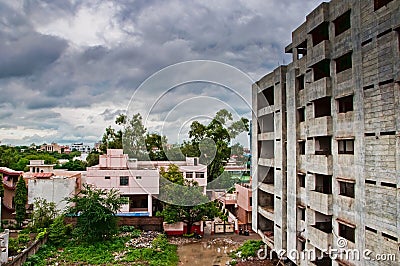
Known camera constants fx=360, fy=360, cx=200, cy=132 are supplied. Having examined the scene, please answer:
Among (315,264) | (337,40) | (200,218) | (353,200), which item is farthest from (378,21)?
(200,218)

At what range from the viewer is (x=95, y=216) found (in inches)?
615

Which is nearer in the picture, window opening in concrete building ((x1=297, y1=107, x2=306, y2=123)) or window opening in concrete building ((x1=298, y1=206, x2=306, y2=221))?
window opening in concrete building ((x1=298, y1=206, x2=306, y2=221))

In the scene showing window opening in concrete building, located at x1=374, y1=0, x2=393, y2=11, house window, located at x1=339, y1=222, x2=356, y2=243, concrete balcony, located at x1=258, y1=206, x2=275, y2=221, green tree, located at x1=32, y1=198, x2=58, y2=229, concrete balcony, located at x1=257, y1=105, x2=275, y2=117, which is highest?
window opening in concrete building, located at x1=374, y1=0, x2=393, y2=11

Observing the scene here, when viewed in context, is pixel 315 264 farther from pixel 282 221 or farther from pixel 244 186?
pixel 244 186

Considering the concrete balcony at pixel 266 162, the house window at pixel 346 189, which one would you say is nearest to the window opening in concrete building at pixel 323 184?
the house window at pixel 346 189

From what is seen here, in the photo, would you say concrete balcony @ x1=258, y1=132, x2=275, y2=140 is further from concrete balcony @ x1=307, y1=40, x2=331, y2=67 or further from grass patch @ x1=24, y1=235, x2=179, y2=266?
grass patch @ x1=24, y1=235, x2=179, y2=266

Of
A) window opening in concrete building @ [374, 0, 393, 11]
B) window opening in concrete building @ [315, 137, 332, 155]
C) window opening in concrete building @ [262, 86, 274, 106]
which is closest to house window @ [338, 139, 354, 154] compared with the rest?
window opening in concrete building @ [315, 137, 332, 155]

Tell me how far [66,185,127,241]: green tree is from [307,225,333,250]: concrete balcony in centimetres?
923

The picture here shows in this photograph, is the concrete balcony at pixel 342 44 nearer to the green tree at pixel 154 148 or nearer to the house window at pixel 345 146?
the house window at pixel 345 146

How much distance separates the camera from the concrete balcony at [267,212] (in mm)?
12872

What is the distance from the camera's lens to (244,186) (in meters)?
19.2

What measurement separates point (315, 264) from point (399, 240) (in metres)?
3.82

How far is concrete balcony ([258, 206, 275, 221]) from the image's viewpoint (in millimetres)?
12872

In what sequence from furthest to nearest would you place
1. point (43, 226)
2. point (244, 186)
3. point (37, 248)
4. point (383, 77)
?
point (244, 186), point (43, 226), point (37, 248), point (383, 77)
